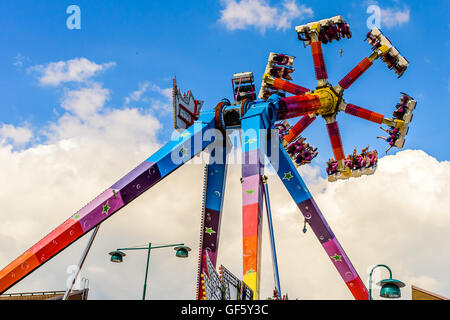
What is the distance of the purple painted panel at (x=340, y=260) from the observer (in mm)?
19438

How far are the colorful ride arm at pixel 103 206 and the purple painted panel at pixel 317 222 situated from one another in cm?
481

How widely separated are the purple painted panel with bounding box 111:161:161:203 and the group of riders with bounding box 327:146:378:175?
9.58 m

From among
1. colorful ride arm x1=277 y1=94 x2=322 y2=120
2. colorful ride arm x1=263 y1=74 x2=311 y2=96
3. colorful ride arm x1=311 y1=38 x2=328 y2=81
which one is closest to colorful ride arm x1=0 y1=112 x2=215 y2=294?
colorful ride arm x1=277 y1=94 x2=322 y2=120

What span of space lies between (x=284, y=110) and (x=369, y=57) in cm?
645

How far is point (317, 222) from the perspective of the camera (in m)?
19.9

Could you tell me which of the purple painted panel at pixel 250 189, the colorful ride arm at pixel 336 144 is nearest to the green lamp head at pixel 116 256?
the purple painted panel at pixel 250 189

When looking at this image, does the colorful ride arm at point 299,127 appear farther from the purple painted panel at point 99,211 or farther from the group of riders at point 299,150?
the purple painted panel at point 99,211

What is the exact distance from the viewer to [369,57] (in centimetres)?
2370

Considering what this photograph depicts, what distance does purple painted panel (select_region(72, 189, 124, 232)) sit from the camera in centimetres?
1791

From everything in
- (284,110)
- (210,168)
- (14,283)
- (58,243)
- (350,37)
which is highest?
(350,37)
